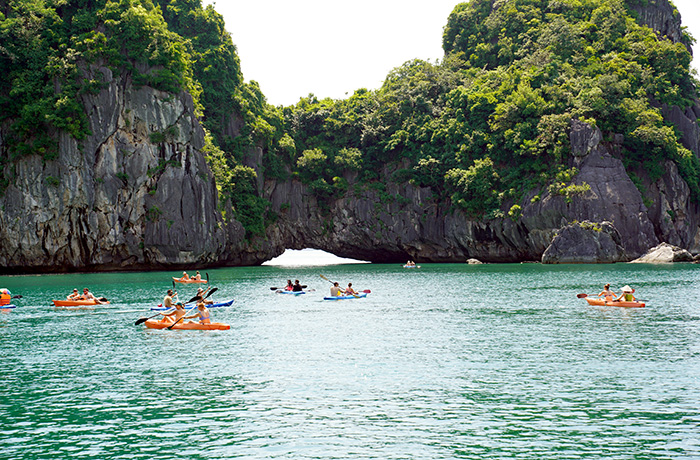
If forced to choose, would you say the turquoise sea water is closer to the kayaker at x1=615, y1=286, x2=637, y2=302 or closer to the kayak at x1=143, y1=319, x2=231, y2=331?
the kayak at x1=143, y1=319, x2=231, y2=331

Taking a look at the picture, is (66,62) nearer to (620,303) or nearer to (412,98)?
(412,98)

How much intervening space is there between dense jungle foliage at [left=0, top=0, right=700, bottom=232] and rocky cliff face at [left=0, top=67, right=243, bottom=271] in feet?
6.13

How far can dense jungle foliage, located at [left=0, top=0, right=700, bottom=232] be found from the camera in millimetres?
53469

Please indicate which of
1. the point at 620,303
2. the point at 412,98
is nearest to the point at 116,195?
the point at 412,98

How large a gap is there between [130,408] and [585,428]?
922 centimetres

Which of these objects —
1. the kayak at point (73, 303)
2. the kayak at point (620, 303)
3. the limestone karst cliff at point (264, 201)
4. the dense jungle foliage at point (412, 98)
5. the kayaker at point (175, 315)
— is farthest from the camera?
the limestone karst cliff at point (264, 201)

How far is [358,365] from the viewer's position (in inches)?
648

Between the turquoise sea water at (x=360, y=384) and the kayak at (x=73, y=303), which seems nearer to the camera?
the turquoise sea water at (x=360, y=384)

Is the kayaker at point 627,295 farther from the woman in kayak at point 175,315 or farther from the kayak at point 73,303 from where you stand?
the kayak at point 73,303

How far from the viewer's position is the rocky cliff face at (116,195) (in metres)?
53.7

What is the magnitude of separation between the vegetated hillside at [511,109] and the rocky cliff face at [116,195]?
2037 centimetres

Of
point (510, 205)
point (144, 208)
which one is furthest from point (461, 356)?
point (510, 205)

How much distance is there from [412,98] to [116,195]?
39.3 meters

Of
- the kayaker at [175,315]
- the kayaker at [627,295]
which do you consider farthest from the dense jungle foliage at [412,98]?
the kayaker at [175,315]
